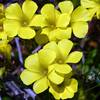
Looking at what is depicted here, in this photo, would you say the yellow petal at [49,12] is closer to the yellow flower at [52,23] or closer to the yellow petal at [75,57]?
the yellow flower at [52,23]

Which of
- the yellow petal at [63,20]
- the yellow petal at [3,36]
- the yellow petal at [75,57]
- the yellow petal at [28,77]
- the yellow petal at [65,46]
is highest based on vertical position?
the yellow petal at [63,20]

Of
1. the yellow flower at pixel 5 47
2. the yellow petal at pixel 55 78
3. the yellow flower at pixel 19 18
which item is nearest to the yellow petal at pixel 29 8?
the yellow flower at pixel 19 18

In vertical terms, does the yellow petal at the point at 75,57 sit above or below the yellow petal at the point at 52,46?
below

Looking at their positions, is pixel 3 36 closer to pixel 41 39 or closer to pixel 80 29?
pixel 41 39

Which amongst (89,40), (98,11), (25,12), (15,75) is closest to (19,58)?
(15,75)

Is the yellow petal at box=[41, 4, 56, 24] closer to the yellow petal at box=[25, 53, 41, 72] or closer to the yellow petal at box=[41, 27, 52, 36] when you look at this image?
the yellow petal at box=[41, 27, 52, 36]

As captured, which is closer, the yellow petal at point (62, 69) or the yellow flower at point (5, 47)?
the yellow petal at point (62, 69)
